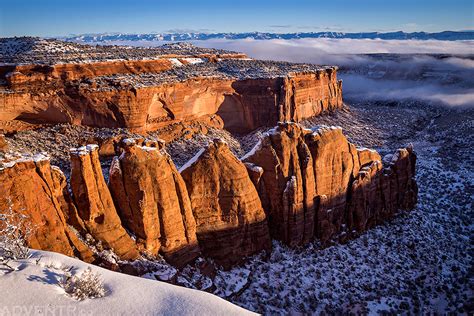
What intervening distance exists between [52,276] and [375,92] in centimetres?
12752

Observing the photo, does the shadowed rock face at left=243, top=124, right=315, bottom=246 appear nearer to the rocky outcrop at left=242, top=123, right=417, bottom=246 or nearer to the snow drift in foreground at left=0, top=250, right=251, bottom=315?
the rocky outcrop at left=242, top=123, right=417, bottom=246

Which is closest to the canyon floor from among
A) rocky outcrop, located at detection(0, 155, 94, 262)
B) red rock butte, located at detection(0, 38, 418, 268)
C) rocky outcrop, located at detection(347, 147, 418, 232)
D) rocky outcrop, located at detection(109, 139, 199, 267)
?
rocky outcrop, located at detection(347, 147, 418, 232)

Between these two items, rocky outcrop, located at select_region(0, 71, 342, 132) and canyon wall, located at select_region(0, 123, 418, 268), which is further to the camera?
rocky outcrop, located at select_region(0, 71, 342, 132)

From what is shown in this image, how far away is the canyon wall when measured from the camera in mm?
17609

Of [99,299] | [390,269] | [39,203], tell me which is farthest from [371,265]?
[39,203]

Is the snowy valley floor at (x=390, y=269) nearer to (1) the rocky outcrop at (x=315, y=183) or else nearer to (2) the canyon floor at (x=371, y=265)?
(2) the canyon floor at (x=371, y=265)

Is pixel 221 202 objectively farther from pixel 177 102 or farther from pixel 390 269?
pixel 177 102

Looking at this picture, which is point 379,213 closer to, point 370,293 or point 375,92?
point 370,293

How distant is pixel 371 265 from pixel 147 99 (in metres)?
29.2

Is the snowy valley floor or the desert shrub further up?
the desert shrub

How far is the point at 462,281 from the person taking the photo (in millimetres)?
27453

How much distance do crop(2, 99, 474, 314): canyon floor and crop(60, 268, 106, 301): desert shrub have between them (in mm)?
8588

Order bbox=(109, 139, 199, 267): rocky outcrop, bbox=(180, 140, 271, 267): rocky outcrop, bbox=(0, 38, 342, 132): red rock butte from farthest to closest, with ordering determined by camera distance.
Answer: bbox=(0, 38, 342, 132): red rock butte < bbox=(180, 140, 271, 267): rocky outcrop < bbox=(109, 139, 199, 267): rocky outcrop

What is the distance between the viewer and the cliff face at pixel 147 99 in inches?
1454
